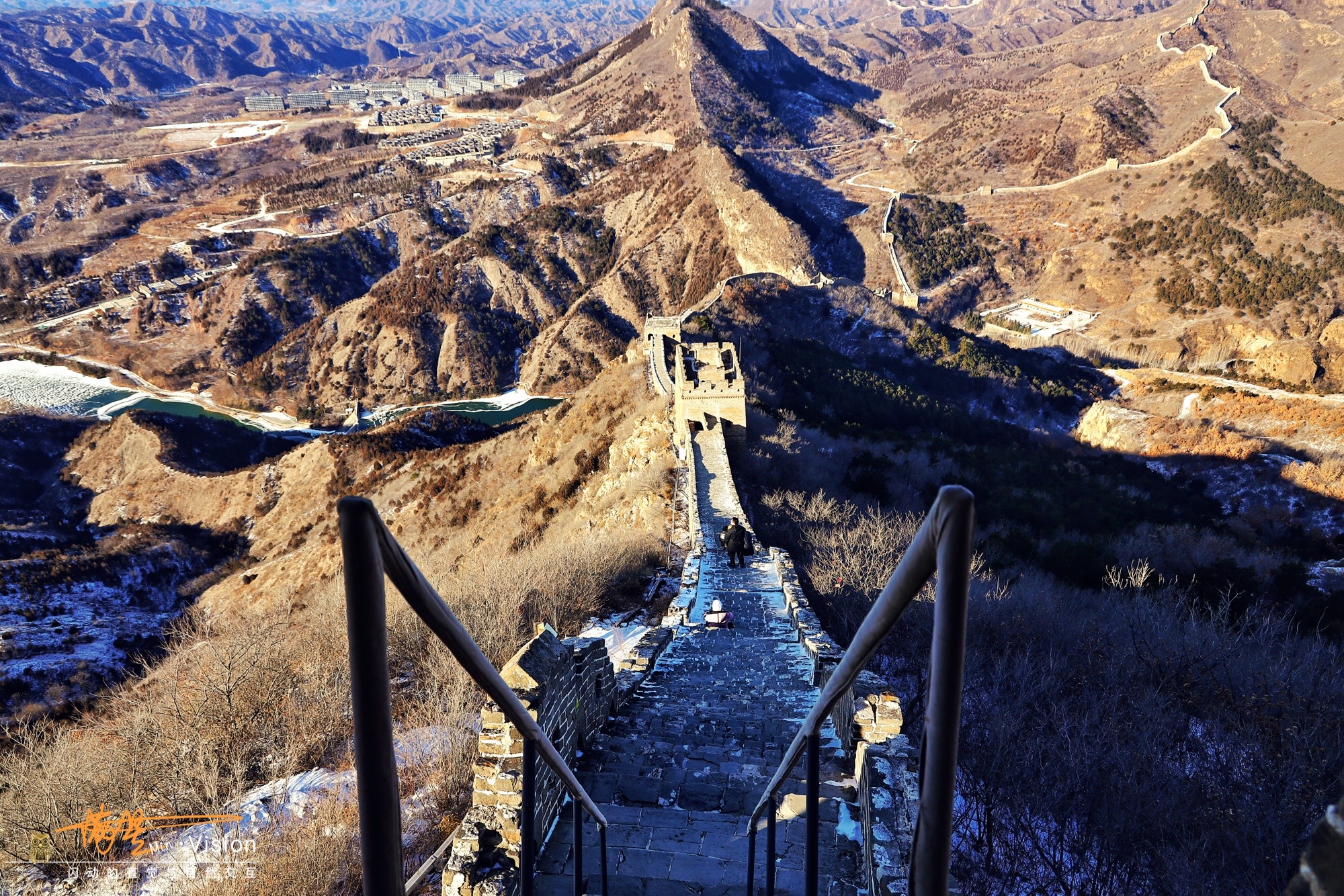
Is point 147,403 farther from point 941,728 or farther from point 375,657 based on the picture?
point 941,728

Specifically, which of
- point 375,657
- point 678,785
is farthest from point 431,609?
point 678,785

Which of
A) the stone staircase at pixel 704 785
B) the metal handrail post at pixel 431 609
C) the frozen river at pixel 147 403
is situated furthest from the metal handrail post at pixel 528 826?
the frozen river at pixel 147 403

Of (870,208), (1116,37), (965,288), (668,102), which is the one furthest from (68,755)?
(1116,37)

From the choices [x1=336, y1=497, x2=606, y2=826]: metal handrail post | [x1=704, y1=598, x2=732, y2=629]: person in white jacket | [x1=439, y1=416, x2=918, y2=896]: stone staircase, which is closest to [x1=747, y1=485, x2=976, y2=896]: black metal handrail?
[x1=336, y1=497, x2=606, y2=826]: metal handrail post

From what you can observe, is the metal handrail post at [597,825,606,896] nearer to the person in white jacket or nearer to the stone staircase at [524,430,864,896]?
the stone staircase at [524,430,864,896]

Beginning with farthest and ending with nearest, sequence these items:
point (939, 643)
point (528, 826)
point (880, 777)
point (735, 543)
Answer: point (735, 543) → point (880, 777) → point (528, 826) → point (939, 643)
